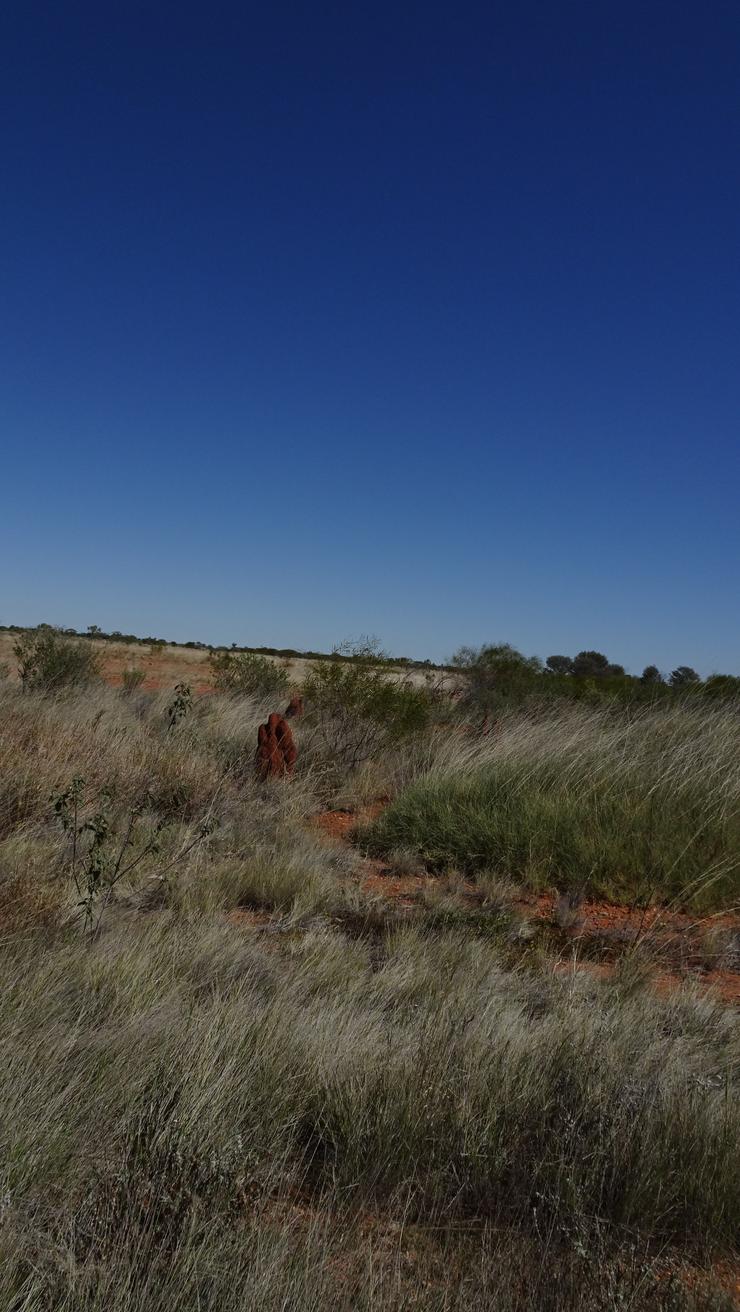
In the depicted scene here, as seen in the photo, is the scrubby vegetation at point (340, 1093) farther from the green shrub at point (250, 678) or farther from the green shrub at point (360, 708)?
the green shrub at point (250, 678)

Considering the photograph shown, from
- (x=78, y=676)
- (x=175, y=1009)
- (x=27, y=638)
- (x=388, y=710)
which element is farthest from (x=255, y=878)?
(x=27, y=638)

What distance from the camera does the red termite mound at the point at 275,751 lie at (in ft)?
31.2

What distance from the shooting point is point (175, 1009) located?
3.11m

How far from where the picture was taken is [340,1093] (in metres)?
2.69

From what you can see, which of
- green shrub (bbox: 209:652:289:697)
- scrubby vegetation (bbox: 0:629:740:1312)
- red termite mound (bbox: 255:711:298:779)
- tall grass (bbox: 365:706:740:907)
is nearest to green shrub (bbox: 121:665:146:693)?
green shrub (bbox: 209:652:289:697)

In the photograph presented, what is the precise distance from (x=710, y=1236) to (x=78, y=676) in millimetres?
14922

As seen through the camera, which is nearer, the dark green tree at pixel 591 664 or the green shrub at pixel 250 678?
the green shrub at pixel 250 678

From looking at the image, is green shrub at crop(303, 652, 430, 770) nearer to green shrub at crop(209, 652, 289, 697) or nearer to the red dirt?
green shrub at crop(209, 652, 289, 697)

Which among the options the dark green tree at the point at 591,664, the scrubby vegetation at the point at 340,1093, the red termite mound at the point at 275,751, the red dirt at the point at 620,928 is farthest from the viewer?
the dark green tree at the point at 591,664

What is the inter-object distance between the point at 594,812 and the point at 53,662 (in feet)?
37.3

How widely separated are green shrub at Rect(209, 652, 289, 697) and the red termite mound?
20.7 feet

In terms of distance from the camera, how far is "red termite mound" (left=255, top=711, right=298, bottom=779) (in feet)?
31.2

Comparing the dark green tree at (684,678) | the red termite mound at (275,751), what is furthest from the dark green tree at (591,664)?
the red termite mound at (275,751)

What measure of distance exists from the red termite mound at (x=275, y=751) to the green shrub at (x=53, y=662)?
18.7 ft
